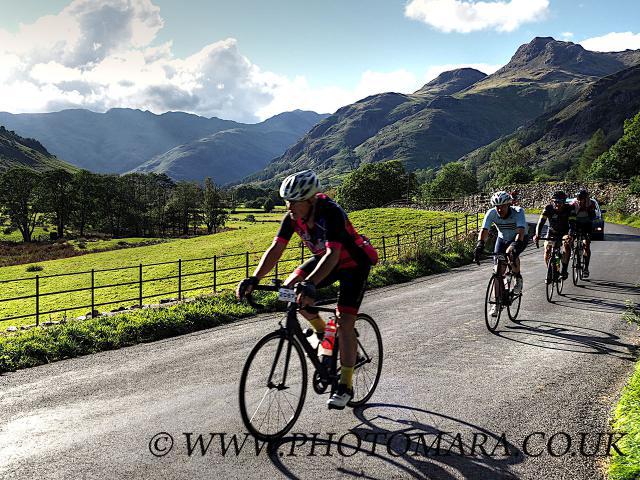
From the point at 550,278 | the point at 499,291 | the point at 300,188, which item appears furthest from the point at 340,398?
the point at 550,278

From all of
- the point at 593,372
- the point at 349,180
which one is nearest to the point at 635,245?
the point at 593,372

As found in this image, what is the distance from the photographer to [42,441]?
4.81 m

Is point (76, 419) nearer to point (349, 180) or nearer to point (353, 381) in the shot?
point (353, 381)

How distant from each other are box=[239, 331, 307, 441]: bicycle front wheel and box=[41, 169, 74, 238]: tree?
3507 inches

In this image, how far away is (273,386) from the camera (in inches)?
184

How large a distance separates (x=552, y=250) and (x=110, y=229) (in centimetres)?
9086

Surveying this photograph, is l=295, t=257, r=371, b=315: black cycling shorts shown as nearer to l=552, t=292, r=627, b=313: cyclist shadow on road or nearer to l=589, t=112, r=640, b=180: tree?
l=552, t=292, r=627, b=313: cyclist shadow on road

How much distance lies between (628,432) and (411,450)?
6.73ft

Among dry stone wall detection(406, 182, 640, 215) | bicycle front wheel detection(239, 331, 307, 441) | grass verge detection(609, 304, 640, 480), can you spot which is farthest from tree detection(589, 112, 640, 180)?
bicycle front wheel detection(239, 331, 307, 441)

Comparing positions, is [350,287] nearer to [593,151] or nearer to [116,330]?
[116,330]

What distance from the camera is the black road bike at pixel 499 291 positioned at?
8742mm

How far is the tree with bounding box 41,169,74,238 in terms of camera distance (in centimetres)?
8169

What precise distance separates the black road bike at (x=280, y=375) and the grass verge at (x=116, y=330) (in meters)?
5.44

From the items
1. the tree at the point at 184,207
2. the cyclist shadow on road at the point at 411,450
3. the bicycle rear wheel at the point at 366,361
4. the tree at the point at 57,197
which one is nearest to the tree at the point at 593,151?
the tree at the point at 184,207
